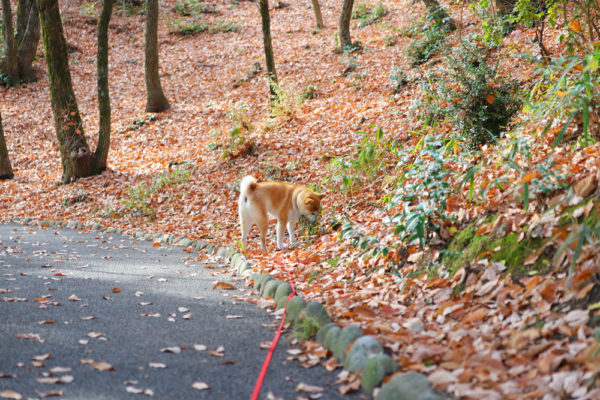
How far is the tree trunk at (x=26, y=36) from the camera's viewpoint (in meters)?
20.3

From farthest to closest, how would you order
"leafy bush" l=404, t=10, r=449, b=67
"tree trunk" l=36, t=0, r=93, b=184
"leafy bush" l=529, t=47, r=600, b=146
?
"tree trunk" l=36, t=0, r=93, b=184, "leafy bush" l=404, t=10, r=449, b=67, "leafy bush" l=529, t=47, r=600, b=146

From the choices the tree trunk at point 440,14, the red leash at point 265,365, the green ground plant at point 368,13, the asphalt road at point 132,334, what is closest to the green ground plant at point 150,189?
the asphalt road at point 132,334

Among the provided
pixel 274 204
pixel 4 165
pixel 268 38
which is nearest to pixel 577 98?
pixel 274 204

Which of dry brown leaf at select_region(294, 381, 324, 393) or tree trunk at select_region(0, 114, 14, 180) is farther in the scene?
tree trunk at select_region(0, 114, 14, 180)

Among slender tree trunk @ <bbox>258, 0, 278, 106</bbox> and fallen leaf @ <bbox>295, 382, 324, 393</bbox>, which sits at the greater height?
slender tree trunk @ <bbox>258, 0, 278, 106</bbox>

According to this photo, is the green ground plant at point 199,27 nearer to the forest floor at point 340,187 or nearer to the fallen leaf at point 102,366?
the forest floor at point 340,187

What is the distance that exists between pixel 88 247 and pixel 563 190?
22.1 feet

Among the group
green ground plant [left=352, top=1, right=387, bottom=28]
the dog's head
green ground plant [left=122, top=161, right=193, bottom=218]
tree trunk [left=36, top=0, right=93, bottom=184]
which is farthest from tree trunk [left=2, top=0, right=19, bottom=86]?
the dog's head

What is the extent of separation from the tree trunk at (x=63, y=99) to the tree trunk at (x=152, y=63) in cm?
372

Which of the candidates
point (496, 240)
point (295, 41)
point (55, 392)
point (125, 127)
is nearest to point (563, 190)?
point (496, 240)

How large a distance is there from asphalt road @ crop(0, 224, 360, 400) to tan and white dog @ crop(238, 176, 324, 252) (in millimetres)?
885

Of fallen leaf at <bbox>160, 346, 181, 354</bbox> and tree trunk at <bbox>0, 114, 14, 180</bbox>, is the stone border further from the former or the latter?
tree trunk at <bbox>0, 114, 14, 180</bbox>

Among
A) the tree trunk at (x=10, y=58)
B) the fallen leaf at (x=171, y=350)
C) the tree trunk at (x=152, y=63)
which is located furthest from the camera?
the tree trunk at (x=10, y=58)

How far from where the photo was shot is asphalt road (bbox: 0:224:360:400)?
10.6 ft
